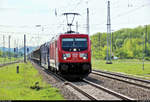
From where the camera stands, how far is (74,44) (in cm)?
1920

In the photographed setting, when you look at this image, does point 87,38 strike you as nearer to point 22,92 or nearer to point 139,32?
point 22,92

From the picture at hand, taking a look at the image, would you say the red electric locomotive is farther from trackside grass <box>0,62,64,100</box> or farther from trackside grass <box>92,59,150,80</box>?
trackside grass <box>92,59,150,80</box>

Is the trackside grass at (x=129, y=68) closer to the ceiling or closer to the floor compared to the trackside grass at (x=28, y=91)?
closer to the floor

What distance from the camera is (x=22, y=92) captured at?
13727 mm

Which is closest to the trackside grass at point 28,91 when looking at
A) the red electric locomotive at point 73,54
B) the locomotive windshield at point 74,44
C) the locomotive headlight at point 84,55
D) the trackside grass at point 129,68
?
the red electric locomotive at point 73,54

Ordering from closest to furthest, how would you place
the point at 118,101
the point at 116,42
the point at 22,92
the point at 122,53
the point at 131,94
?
the point at 118,101 < the point at 131,94 < the point at 22,92 < the point at 122,53 < the point at 116,42

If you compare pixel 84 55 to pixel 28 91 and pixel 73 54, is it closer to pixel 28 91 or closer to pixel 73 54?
pixel 73 54

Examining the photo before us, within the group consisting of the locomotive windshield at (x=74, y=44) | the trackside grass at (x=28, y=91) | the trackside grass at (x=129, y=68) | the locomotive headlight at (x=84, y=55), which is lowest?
the trackside grass at (x=129, y=68)

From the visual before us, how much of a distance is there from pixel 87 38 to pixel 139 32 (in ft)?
329

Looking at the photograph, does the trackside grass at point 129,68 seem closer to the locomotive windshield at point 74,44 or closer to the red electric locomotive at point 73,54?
the red electric locomotive at point 73,54

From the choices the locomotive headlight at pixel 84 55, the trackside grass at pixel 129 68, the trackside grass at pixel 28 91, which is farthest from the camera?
the trackside grass at pixel 129 68

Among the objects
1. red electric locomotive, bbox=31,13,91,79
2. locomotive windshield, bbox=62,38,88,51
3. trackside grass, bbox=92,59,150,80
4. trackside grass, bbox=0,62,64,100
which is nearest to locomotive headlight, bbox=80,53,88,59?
red electric locomotive, bbox=31,13,91,79

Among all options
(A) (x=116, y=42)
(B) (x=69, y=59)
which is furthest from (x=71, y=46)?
(A) (x=116, y=42)

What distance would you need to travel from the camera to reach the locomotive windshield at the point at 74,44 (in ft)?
62.6
